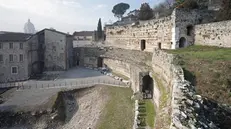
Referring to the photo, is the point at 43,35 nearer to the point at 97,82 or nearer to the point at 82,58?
the point at 82,58

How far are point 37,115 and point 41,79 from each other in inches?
470

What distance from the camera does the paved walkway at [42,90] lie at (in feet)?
73.1

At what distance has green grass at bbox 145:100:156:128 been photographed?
14.4 metres

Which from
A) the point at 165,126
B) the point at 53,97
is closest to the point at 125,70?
the point at 53,97

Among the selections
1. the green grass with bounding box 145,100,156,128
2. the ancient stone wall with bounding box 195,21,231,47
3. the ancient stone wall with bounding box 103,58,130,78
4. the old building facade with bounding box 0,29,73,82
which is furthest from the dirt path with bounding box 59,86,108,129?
the old building facade with bounding box 0,29,73,82

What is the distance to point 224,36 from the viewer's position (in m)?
18.7

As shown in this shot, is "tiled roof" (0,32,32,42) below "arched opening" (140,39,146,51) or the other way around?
the other way around

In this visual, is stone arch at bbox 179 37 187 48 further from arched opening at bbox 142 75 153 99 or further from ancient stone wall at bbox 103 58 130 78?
ancient stone wall at bbox 103 58 130 78

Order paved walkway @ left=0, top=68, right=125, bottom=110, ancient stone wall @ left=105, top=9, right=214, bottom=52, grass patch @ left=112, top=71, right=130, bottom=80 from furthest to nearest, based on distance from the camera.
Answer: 1. grass patch @ left=112, top=71, right=130, bottom=80
2. ancient stone wall @ left=105, top=9, right=214, bottom=52
3. paved walkway @ left=0, top=68, right=125, bottom=110

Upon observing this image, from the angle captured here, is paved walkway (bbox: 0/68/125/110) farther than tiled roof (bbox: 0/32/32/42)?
No

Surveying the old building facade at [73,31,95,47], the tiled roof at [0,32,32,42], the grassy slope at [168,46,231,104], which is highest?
the old building facade at [73,31,95,47]

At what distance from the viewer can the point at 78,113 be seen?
21125 mm

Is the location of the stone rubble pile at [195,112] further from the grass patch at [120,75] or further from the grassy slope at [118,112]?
the grass patch at [120,75]

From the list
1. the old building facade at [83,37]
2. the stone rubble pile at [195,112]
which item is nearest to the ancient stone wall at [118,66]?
the stone rubble pile at [195,112]
